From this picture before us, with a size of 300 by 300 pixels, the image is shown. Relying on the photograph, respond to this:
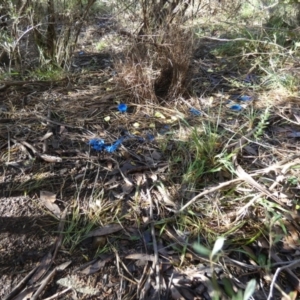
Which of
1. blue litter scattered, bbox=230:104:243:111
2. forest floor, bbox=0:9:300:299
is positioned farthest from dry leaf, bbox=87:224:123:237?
blue litter scattered, bbox=230:104:243:111

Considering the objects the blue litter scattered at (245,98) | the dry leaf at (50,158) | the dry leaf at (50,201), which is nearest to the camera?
the dry leaf at (50,201)

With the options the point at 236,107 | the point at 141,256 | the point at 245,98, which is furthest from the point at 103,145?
the point at 245,98

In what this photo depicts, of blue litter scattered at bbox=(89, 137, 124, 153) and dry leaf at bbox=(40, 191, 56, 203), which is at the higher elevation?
blue litter scattered at bbox=(89, 137, 124, 153)

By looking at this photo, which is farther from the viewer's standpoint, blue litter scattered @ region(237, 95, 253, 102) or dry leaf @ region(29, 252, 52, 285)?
blue litter scattered @ region(237, 95, 253, 102)

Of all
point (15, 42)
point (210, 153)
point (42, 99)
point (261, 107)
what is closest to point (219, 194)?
point (210, 153)

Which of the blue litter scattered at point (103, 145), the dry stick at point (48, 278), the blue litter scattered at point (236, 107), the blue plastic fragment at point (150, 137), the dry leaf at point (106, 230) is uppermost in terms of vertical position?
the blue litter scattered at point (236, 107)

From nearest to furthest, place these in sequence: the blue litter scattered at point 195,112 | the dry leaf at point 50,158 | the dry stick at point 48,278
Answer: the dry stick at point 48,278 < the dry leaf at point 50,158 < the blue litter scattered at point 195,112

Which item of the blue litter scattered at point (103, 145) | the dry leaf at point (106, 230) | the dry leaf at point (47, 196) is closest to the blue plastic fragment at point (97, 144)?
the blue litter scattered at point (103, 145)

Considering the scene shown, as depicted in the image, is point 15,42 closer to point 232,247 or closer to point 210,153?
point 210,153

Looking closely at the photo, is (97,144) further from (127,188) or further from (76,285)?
(76,285)

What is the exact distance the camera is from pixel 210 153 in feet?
4.82

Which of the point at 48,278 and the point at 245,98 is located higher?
the point at 245,98

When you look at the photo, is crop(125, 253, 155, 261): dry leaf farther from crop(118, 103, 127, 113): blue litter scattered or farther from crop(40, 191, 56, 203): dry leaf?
crop(118, 103, 127, 113): blue litter scattered

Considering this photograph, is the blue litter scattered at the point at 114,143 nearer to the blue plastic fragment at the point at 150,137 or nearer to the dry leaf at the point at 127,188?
the blue plastic fragment at the point at 150,137
